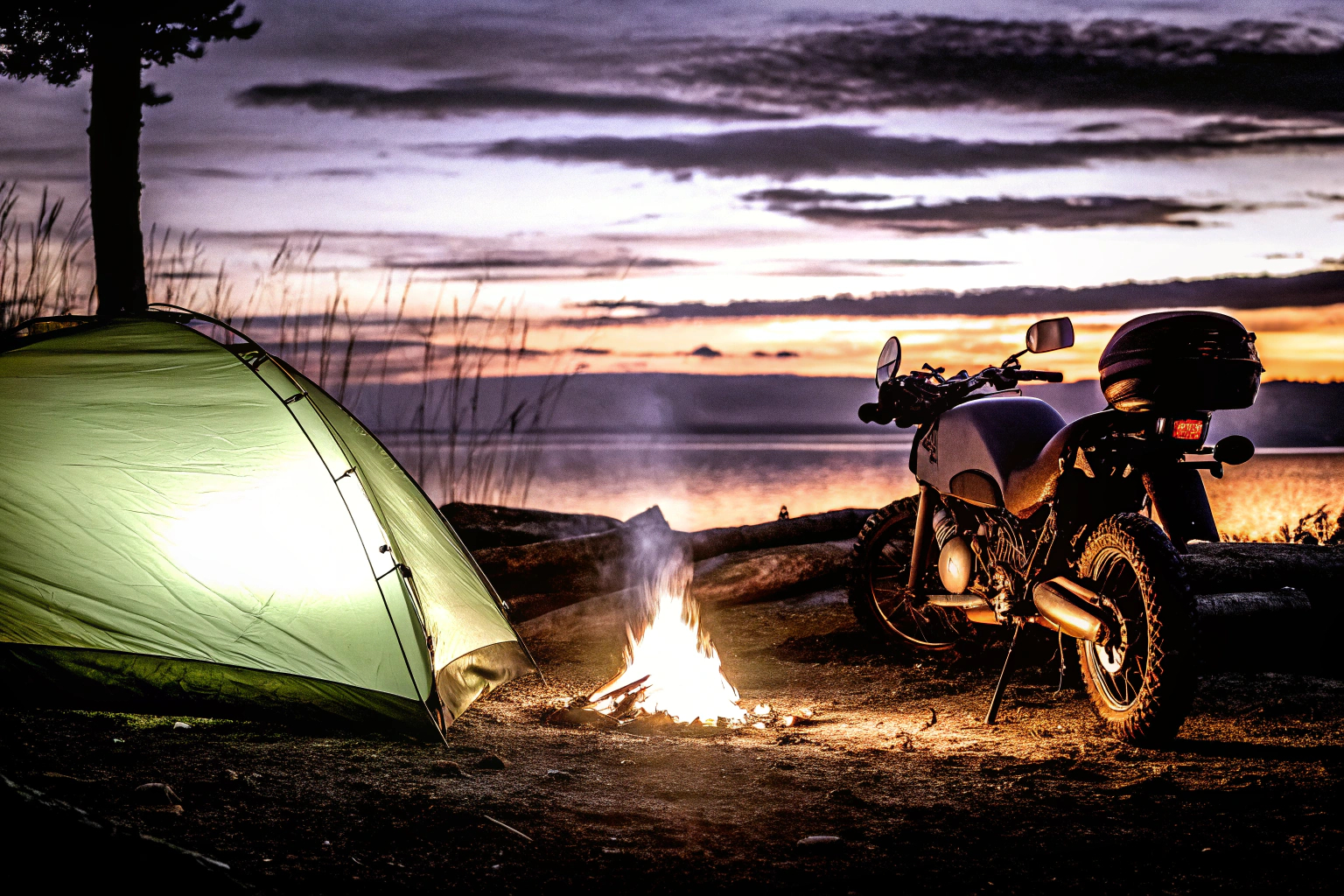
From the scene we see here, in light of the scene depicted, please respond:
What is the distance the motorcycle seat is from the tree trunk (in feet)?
23.9

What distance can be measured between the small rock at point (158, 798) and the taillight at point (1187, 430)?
392 centimetres

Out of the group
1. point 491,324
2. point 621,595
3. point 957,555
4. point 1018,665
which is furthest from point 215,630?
point 491,324

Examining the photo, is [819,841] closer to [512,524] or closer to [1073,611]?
[1073,611]

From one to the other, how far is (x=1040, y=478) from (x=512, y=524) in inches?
217

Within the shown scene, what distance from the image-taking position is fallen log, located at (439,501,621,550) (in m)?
9.25

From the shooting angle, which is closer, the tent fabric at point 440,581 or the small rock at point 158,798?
the small rock at point 158,798

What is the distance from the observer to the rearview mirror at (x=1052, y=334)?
16.9 ft

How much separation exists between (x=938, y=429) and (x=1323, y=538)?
19.0 ft

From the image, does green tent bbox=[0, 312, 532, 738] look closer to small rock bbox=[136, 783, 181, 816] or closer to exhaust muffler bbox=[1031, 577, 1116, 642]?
small rock bbox=[136, 783, 181, 816]

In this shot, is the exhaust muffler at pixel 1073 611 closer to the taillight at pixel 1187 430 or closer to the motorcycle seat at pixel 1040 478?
the motorcycle seat at pixel 1040 478

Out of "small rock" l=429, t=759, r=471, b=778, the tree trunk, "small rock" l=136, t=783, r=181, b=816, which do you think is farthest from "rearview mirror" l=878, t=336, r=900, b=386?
the tree trunk

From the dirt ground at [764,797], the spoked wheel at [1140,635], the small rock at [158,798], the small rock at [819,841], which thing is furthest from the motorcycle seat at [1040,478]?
the small rock at [158,798]

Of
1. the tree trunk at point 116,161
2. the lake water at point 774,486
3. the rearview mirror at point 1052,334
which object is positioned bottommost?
the lake water at point 774,486

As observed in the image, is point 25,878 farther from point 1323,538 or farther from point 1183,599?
point 1323,538
